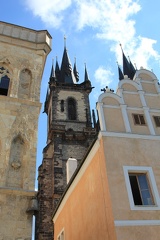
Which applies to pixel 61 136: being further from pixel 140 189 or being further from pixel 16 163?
pixel 140 189

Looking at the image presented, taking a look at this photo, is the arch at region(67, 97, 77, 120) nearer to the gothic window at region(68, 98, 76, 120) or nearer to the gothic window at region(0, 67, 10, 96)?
the gothic window at region(68, 98, 76, 120)

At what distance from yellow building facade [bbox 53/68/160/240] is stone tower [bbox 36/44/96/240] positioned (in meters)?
12.2

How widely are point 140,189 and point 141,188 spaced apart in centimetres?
5

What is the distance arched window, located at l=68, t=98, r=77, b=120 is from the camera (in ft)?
106

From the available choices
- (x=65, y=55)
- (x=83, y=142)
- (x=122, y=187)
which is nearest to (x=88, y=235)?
(x=122, y=187)

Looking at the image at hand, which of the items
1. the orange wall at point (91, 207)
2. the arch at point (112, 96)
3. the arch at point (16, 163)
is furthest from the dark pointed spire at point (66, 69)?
the arch at point (16, 163)

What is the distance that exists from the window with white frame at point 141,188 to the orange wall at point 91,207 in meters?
0.65

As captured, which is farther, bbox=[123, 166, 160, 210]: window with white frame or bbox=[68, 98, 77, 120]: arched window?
bbox=[68, 98, 77, 120]: arched window

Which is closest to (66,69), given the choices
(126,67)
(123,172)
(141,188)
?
(126,67)

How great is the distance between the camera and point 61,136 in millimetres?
27906

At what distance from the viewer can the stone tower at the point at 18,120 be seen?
7582 millimetres

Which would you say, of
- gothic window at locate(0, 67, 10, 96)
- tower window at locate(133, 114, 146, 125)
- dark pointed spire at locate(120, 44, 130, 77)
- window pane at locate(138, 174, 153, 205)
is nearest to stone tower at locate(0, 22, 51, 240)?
gothic window at locate(0, 67, 10, 96)

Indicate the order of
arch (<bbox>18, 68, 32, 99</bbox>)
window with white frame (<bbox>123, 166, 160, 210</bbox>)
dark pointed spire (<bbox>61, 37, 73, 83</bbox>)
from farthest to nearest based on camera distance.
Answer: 1. dark pointed spire (<bbox>61, 37, 73, 83</bbox>)
2. arch (<bbox>18, 68, 32, 99</bbox>)
3. window with white frame (<bbox>123, 166, 160, 210</bbox>)

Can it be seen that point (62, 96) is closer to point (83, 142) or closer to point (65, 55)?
point (83, 142)
